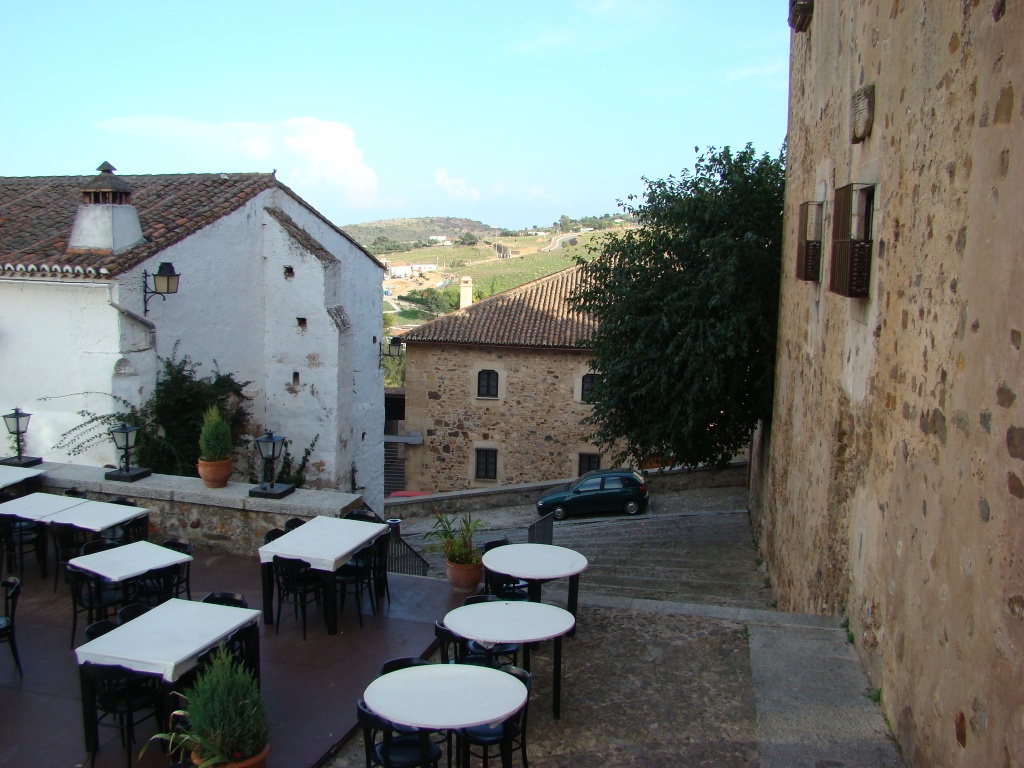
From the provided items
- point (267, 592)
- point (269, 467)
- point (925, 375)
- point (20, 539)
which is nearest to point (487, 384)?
point (269, 467)

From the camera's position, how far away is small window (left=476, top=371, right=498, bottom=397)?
24.4m

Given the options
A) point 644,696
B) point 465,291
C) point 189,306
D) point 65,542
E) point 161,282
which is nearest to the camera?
point 644,696

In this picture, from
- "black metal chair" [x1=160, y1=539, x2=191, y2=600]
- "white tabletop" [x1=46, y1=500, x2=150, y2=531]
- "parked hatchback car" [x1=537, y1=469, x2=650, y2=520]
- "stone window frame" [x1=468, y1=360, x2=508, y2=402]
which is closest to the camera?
"black metal chair" [x1=160, y1=539, x2=191, y2=600]

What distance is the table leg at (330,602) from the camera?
649 centimetres

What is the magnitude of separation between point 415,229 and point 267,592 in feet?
391

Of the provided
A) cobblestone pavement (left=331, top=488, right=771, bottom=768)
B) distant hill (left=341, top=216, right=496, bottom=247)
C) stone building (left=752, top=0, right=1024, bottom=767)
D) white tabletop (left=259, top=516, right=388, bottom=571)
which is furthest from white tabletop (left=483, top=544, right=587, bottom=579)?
distant hill (left=341, top=216, right=496, bottom=247)

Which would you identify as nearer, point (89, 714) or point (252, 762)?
point (252, 762)

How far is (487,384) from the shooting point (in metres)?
24.5

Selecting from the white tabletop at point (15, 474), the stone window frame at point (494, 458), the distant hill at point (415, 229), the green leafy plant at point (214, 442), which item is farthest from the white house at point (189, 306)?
the distant hill at point (415, 229)

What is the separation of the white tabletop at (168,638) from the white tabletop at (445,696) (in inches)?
47.7

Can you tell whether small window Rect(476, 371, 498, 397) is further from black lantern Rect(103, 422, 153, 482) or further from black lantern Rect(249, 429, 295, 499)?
black lantern Rect(249, 429, 295, 499)

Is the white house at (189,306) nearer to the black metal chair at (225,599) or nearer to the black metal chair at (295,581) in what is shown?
the black metal chair at (295,581)

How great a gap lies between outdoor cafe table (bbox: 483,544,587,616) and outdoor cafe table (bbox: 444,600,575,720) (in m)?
0.59

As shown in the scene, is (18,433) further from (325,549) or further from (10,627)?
(325,549)
